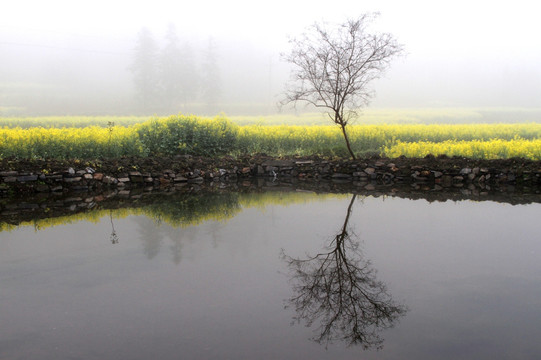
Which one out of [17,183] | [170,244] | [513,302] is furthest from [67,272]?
[17,183]

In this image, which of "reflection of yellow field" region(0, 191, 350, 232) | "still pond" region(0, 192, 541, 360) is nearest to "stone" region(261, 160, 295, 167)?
"reflection of yellow field" region(0, 191, 350, 232)

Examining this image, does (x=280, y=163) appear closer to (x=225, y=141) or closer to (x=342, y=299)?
(x=225, y=141)

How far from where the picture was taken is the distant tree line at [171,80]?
203ft

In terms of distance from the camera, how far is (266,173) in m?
15.0

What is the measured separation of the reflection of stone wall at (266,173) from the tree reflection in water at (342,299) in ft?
24.9

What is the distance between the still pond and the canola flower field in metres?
6.53

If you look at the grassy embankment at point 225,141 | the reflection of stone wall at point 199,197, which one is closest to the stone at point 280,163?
the reflection of stone wall at point 199,197

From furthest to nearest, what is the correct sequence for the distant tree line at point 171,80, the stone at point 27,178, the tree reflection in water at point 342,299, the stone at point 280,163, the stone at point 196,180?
the distant tree line at point 171,80
the stone at point 280,163
the stone at point 196,180
the stone at point 27,178
the tree reflection in water at point 342,299

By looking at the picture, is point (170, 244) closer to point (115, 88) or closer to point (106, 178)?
point (106, 178)

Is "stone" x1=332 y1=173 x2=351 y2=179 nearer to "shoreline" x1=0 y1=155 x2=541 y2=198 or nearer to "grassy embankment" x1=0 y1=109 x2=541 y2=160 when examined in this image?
"shoreline" x1=0 y1=155 x2=541 y2=198

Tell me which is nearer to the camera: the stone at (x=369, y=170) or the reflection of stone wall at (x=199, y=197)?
the reflection of stone wall at (x=199, y=197)

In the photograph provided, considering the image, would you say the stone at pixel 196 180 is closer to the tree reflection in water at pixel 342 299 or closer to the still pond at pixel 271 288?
the still pond at pixel 271 288

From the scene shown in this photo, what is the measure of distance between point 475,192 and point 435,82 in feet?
245

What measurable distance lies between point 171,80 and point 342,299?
6179cm
